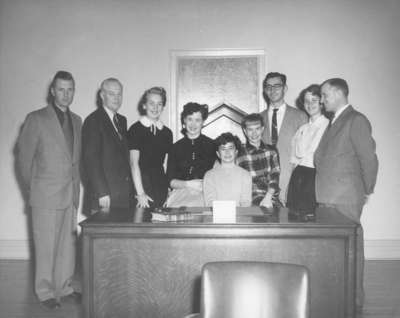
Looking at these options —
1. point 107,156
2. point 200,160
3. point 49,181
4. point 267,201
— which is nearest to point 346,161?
point 267,201

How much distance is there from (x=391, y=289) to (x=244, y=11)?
129 inches

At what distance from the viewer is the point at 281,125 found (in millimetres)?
4098

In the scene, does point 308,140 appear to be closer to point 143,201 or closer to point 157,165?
point 157,165

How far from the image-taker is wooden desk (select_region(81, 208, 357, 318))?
252 cm

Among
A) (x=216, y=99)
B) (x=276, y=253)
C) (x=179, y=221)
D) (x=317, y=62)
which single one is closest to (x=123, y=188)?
(x=179, y=221)

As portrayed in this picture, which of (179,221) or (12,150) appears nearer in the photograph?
(179,221)

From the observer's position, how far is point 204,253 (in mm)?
2586

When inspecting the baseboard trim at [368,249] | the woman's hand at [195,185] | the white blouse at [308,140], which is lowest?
the baseboard trim at [368,249]

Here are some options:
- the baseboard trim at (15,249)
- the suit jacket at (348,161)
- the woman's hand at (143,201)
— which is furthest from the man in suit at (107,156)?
the baseboard trim at (15,249)

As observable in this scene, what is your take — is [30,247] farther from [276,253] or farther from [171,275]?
[276,253]

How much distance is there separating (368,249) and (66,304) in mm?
3420

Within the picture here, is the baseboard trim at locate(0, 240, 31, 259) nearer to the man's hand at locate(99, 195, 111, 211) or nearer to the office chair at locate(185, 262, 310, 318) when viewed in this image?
the man's hand at locate(99, 195, 111, 211)

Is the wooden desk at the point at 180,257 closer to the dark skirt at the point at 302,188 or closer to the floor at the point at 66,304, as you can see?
the floor at the point at 66,304

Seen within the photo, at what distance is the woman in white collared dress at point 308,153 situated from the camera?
3.78m
